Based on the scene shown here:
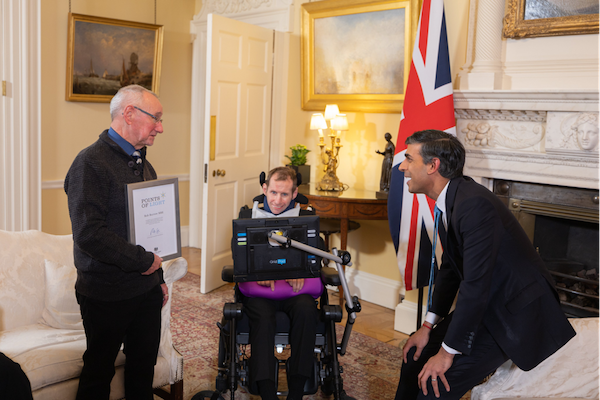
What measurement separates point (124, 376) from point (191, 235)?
12.6 feet

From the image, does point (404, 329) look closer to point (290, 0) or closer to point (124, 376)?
point (124, 376)

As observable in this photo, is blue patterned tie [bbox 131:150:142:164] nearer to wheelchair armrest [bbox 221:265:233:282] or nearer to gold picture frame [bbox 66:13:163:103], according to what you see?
wheelchair armrest [bbox 221:265:233:282]

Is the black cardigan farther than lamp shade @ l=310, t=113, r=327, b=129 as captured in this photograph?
No

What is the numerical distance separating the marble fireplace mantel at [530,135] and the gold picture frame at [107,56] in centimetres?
327

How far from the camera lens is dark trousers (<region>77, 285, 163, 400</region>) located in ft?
6.54

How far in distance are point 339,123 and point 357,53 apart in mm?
643

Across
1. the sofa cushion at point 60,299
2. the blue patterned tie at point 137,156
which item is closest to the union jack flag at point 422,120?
the blue patterned tie at point 137,156

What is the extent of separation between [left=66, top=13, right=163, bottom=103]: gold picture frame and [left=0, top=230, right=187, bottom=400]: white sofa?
2.69m

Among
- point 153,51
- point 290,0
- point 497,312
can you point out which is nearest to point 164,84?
point 153,51

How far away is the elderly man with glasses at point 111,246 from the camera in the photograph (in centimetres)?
186

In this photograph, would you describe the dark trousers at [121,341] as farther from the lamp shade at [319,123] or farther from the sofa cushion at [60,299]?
the lamp shade at [319,123]

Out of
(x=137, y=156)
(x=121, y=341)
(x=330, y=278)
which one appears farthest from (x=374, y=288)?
(x=137, y=156)

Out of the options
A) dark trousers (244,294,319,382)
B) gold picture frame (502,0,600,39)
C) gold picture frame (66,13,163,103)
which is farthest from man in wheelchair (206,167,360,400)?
gold picture frame (66,13,163,103)

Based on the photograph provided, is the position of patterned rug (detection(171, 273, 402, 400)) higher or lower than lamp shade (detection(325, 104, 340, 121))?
lower
